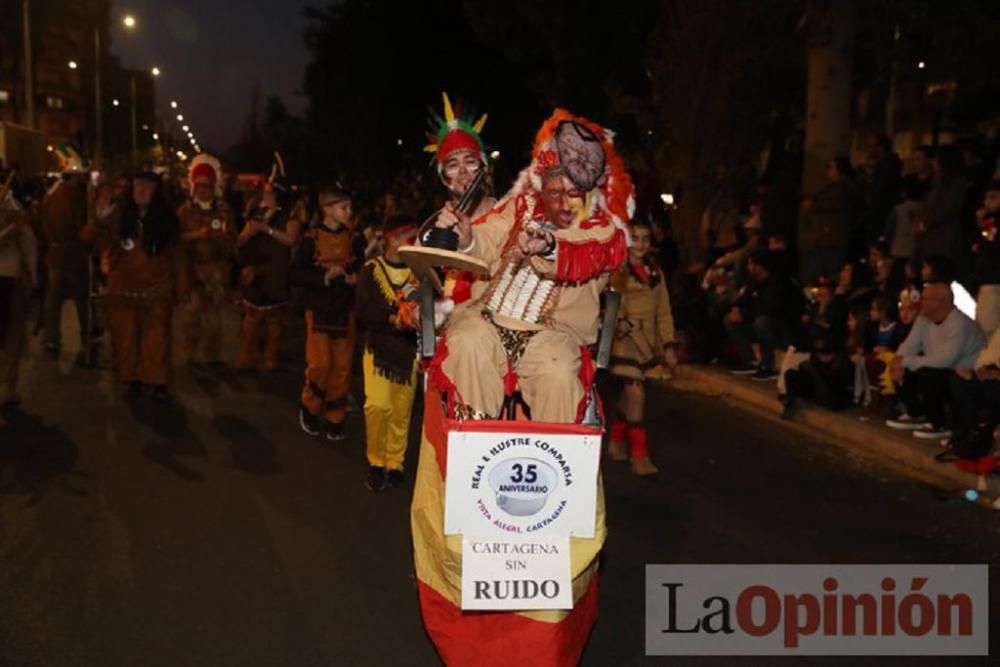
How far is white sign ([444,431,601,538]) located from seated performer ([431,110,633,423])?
41cm

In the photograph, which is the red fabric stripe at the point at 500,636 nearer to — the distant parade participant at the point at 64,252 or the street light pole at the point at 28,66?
the distant parade participant at the point at 64,252

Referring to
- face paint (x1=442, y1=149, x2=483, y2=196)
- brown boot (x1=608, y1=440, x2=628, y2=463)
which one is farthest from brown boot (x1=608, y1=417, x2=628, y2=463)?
face paint (x1=442, y1=149, x2=483, y2=196)

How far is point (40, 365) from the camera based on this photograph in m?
12.3

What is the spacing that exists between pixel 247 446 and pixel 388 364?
190 centimetres

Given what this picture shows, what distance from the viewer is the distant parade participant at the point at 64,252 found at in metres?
13.1

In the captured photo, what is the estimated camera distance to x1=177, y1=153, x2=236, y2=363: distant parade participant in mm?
12492

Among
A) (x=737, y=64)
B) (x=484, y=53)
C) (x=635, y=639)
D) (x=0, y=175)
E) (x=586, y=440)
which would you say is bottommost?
(x=635, y=639)

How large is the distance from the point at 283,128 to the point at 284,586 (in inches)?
2320

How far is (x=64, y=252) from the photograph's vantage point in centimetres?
1320

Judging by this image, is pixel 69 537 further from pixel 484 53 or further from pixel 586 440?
pixel 484 53

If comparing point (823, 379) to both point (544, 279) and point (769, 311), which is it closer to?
point (769, 311)

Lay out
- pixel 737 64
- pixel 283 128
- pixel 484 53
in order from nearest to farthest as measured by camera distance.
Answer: pixel 737 64 < pixel 484 53 < pixel 283 128

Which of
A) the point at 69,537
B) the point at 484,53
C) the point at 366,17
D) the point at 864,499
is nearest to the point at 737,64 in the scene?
the point at 864,499

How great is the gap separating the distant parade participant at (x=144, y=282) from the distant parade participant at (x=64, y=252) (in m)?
2.68
